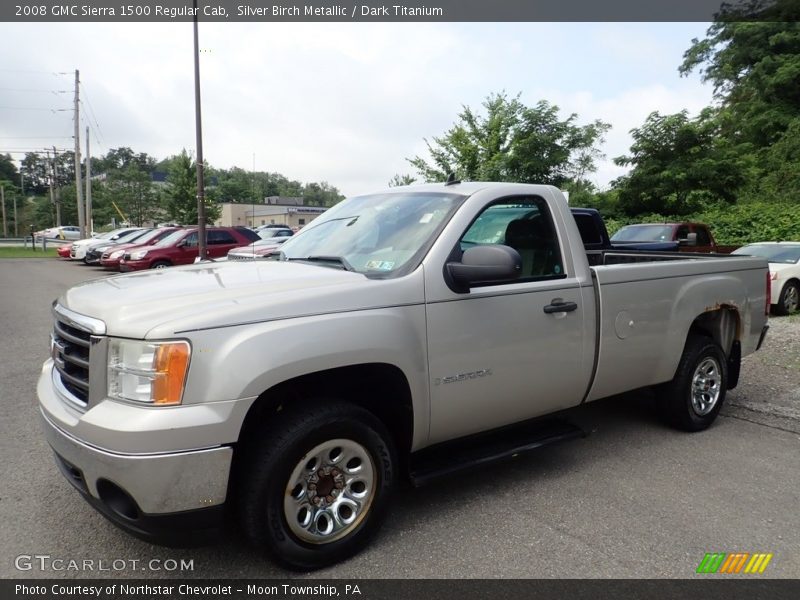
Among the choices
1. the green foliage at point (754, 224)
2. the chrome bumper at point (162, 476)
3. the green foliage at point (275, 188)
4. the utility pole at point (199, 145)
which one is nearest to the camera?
the chrome bumper at point (162, 476)

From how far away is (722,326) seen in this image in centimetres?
503

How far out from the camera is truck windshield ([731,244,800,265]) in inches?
446

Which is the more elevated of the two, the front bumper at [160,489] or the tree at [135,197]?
the tree at [135,197]

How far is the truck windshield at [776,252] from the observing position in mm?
11337

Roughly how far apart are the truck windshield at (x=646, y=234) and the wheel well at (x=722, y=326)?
9.19 metres

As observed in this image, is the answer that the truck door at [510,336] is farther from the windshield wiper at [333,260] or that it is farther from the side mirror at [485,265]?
the windshield wiper at [333,260]

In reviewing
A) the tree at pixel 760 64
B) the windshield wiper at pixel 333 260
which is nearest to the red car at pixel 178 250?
the windshield wiper at pixel 333 260

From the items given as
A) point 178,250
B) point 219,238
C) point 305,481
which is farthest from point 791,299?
point 178,250

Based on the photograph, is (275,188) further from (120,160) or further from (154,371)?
(154,371)

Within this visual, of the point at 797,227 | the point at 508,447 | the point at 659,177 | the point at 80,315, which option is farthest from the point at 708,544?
the point at 659,177

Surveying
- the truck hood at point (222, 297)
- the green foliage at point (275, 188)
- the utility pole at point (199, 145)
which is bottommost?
the truck hood at point (222, 297)

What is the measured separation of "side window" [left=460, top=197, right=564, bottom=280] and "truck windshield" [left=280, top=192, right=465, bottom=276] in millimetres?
337

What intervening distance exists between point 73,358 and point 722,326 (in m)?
4.96

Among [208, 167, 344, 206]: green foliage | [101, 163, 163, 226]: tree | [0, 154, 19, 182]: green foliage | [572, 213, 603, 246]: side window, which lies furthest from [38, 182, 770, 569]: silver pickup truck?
[0, 154, 19, 182]: green foliage
